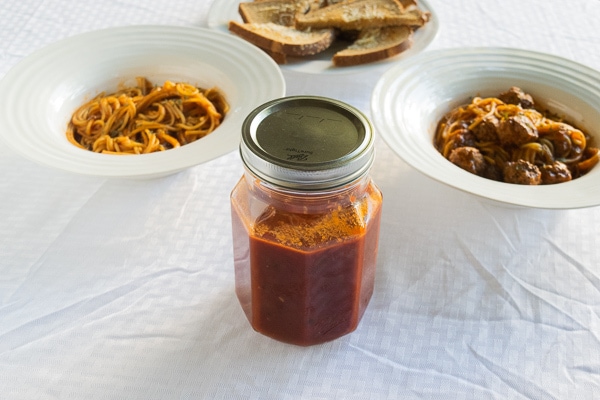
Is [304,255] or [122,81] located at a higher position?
[304,255]

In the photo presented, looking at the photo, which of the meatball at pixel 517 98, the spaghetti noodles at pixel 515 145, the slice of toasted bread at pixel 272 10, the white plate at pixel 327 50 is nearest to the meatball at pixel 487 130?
the spaghetti noodles at pixel 515 145

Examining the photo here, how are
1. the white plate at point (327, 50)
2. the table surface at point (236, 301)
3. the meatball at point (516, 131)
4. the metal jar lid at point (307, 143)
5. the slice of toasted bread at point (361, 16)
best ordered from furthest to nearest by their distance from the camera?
the slice of toasted bread at point (361, 16)
the white plate at point (327, 50)
the meatball at point (516, 131)
the table surface at point (236, 301)
the metal jar lid at point (307, 143)

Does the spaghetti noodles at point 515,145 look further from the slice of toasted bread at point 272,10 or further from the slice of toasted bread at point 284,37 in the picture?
the slice of toasted bread at point 272,10

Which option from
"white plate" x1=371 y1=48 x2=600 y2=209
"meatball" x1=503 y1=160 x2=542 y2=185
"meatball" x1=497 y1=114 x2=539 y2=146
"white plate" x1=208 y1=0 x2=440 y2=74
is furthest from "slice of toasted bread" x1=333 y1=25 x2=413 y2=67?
"meatball" x1=503 y1=160 x2=542 y2=185

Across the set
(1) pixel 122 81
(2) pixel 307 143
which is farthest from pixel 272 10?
(2) pixel 307 143

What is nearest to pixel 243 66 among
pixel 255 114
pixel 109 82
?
pixel 109 82

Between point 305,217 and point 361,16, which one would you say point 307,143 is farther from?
point 361,16
